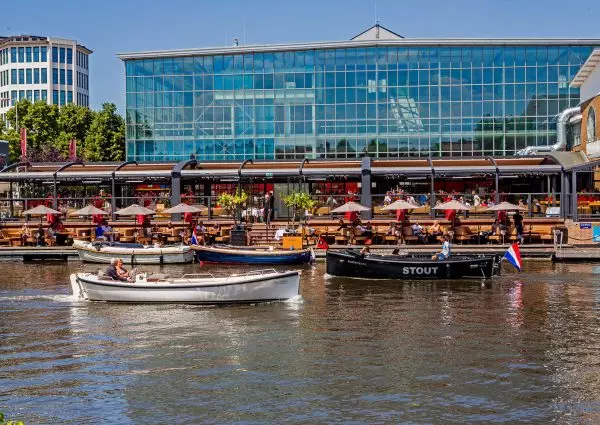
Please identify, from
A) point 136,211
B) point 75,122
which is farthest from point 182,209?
point 75,122

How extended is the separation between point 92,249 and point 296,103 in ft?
139

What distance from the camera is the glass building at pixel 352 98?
280 ft

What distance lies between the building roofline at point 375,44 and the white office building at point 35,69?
326 feet

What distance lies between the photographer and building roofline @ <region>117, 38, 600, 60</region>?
278 feet

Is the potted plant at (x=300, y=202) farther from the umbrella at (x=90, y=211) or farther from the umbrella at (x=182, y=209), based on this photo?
the umbrella at (x=90, y=211)

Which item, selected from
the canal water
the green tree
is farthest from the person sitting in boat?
the green tree

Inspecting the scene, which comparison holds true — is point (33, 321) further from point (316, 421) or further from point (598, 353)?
point (598, 353)

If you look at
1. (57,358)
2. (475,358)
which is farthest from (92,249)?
(475,358)

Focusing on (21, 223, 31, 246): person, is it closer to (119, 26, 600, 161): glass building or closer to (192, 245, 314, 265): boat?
(192, 245, 314, 265): boat

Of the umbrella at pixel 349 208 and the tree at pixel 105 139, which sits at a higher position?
the tree at pixel 105 139

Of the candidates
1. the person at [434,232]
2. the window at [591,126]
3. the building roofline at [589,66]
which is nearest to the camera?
the person at [434,232]

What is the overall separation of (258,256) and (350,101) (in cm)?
4283

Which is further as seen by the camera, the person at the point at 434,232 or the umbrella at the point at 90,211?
the umbrella at the point at 90,211

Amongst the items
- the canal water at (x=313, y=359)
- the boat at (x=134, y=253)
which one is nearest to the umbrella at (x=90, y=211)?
the boat at (x=134, y=253)
